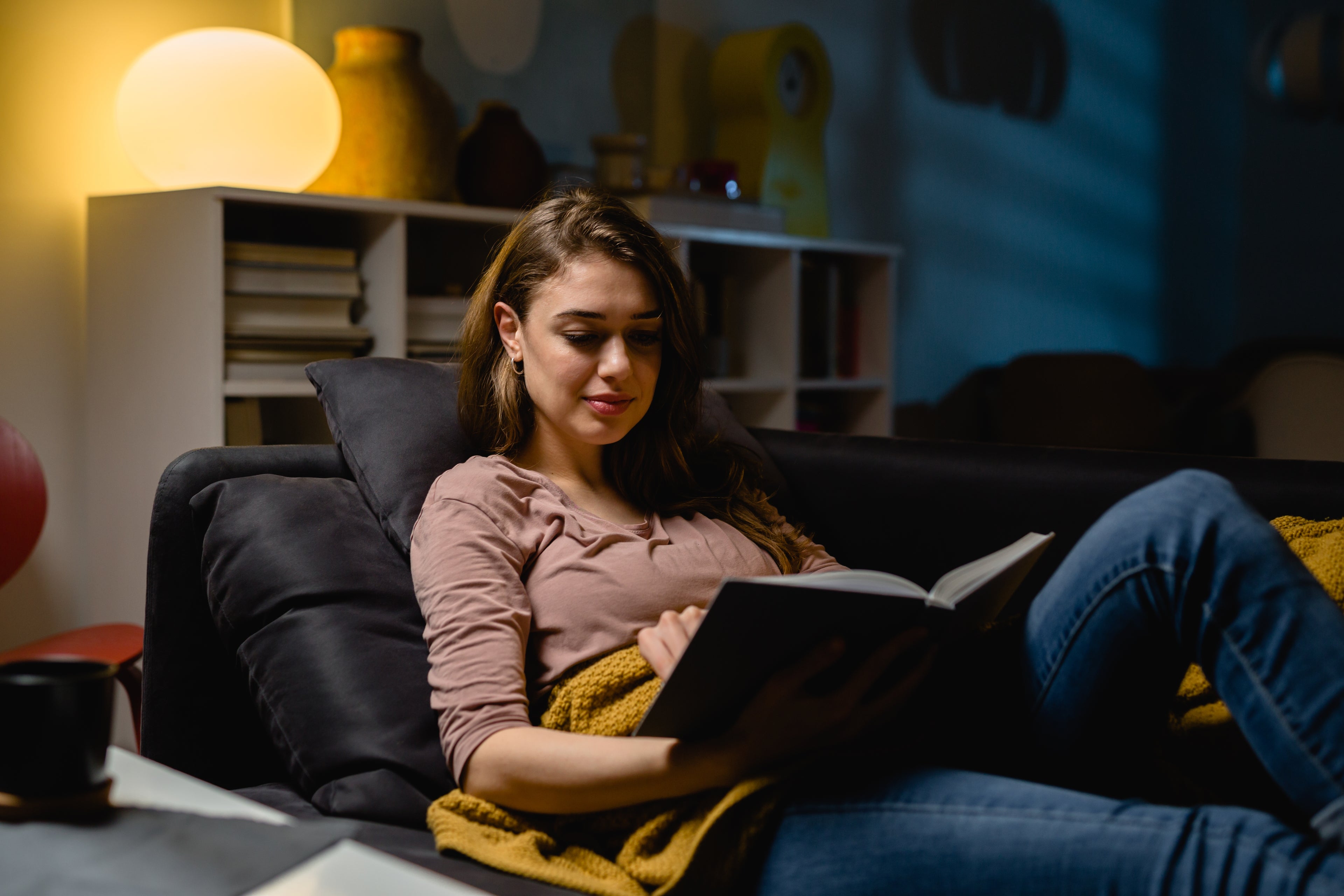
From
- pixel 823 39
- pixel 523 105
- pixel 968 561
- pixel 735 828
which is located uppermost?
pixel 823 39

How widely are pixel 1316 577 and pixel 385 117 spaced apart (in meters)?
1.94

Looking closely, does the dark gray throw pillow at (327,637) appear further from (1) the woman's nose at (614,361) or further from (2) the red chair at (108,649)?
(2) the red chair at (108,649)

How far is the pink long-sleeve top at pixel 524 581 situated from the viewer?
106 cm

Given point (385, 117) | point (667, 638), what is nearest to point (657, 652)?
point (667, 638)

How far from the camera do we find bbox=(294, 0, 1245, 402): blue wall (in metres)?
3.06

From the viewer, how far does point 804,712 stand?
3.19ft

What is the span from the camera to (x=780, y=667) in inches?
37.6

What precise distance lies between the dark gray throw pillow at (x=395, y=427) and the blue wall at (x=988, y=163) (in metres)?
1.28

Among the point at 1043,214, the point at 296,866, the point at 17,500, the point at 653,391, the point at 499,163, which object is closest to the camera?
the point at 296,866

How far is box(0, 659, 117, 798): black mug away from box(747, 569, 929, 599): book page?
1.45 feet

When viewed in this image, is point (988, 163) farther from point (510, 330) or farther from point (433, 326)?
point (510, 330)

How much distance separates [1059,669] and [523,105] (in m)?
2.35

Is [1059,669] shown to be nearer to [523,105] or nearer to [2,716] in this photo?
[2,716]

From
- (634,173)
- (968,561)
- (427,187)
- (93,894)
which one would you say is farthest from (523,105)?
(93,894)
